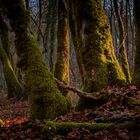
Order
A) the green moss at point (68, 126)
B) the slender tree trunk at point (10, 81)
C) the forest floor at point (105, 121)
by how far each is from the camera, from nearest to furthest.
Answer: the forest floor at point (105, 121) → the green moss at point (68, 126) → the slender tree trunk at point (10, 81)

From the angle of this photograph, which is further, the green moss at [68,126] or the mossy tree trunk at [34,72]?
the mossy tree trunk at [34,72]

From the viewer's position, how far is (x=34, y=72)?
962 cm

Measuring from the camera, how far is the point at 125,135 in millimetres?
6211

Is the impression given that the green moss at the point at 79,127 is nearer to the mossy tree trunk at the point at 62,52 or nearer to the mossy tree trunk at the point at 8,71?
the mossy tree trunk at the point at 62,52

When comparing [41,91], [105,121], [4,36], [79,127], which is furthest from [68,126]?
[4,36]

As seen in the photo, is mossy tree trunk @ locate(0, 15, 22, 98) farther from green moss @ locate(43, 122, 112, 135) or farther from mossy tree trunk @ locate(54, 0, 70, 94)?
green moss @ locate(43, 122, 112, 135)

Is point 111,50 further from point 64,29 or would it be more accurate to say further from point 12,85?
point 12,85

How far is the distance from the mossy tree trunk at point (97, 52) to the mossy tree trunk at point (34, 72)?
43.0 inches

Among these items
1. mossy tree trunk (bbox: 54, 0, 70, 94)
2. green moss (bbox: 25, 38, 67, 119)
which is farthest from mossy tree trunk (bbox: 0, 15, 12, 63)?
green moss (bbox: 25, 38, 67, 119)

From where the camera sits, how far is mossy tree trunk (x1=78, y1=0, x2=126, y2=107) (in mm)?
10070

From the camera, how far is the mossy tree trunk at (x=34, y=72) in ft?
30.5

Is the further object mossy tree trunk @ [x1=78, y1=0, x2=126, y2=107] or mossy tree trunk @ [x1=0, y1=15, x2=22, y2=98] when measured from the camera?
mossy tree trunk @ [x1=0, y1=15, x2=22, y2=98]

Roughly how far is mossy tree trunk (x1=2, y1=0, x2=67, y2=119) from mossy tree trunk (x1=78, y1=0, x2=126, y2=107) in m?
1.09

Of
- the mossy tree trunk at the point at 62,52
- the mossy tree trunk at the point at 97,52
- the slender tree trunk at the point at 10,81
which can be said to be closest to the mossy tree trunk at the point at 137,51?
the mossy tree trunk at the point at 97,52
